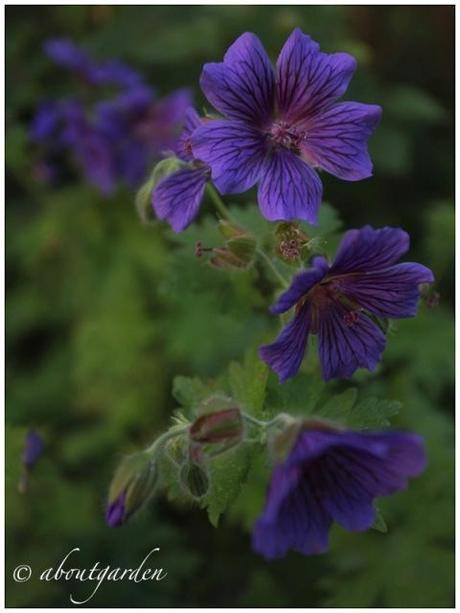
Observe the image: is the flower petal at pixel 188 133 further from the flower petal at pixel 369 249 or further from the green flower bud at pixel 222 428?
the green flower bud at pixel 222 428

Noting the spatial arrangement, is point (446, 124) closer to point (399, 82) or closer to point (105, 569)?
point (399, 82)

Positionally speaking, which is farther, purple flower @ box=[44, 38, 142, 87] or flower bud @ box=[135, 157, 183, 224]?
purple flower @ box=[44, 38, 142, 87]

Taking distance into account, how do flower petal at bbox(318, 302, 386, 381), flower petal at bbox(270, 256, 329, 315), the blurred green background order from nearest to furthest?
flower petal at bbox(270, 256, 329, 315)
flower petal at bbox(318, 302, 386, 381)
the blurred green background

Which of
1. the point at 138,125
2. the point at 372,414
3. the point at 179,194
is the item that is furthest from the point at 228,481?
the point at 138,125

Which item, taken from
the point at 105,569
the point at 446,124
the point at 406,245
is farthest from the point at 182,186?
the point at 446,124

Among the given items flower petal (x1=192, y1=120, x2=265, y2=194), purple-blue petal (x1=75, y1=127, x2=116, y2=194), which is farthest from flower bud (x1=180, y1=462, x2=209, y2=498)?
purple-blue petal (x1=75, y1=127, x2=116, y2=194)

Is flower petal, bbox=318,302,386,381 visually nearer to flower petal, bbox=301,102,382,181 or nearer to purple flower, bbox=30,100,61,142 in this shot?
flower petal, bbox=301,102,382,181

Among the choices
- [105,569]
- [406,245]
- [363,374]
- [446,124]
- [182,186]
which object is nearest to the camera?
[406,245]
